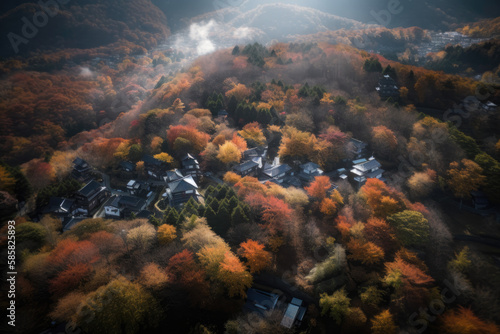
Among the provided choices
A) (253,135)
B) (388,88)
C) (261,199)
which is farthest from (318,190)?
(388,88)

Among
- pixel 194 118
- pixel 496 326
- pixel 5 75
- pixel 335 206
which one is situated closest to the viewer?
pixel 496 326

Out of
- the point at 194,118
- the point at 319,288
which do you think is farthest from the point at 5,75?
the point at 319,288

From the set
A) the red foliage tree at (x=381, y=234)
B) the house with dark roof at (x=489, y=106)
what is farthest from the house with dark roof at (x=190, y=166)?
the house with dark roof at (x=489, y=106)

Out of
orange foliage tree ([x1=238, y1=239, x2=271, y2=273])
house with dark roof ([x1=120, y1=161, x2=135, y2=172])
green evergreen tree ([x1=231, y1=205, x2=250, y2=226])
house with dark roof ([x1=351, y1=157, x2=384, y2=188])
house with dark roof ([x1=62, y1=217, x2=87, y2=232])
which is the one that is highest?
house with dark roof ([x1=351, y1=157, x2=384, y2=188])

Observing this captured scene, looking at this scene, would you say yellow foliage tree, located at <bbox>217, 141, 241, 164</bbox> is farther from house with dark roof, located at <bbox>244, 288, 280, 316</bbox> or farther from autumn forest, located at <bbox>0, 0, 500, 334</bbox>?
house with dark roof, located at <bbox>244, 288, 280, 316</bbox>

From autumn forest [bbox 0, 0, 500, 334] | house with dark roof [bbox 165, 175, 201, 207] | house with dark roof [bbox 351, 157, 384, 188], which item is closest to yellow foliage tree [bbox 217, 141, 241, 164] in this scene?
autumn forest [bbox 0, 0, 500, 334]

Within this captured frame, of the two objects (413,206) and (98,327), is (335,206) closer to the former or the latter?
(413,206)
